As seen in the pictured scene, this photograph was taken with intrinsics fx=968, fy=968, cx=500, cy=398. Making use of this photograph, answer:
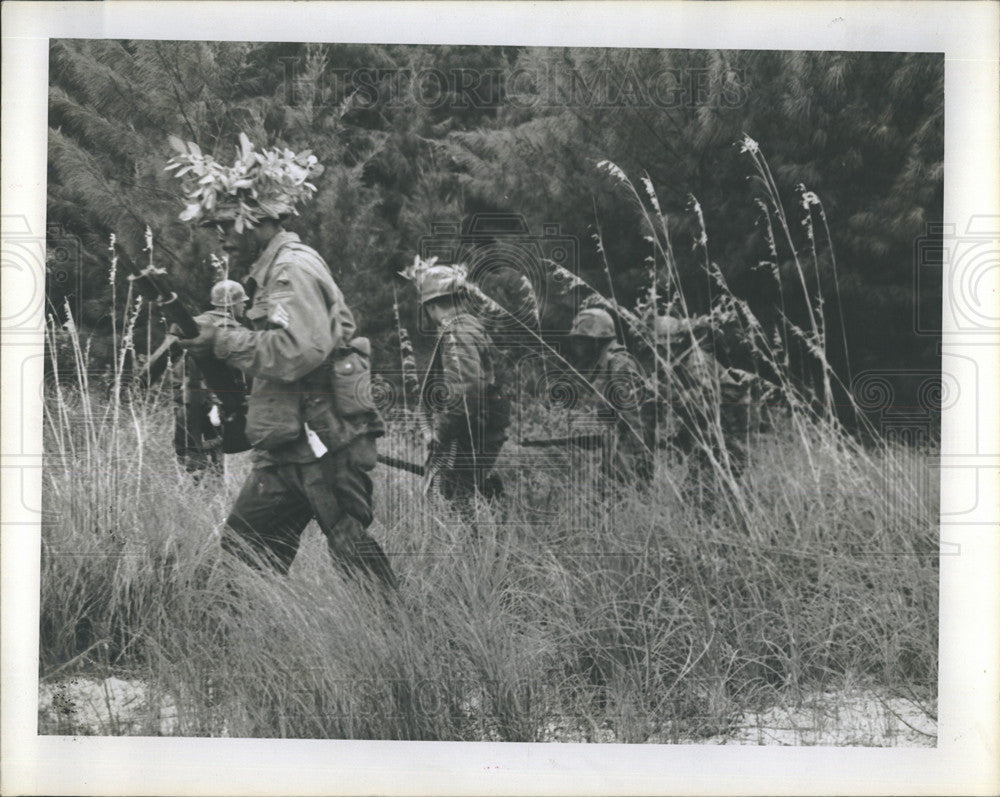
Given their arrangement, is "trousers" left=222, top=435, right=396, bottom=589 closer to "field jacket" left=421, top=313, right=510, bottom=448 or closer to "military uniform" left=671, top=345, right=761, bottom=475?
"field jacket" left=421, top=313, right=510, bottom=448

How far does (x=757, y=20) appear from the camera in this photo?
14.7ft

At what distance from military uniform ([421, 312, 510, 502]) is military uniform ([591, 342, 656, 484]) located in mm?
458

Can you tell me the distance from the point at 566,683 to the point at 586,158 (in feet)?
7.86

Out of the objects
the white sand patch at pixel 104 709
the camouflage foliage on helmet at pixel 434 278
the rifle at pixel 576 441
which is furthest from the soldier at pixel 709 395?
the white sand patch at pixel 104 709

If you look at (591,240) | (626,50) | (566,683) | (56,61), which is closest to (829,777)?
(566,683)

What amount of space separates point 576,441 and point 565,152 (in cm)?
133

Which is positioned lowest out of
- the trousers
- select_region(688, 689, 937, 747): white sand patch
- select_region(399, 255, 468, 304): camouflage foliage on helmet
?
select_region(688, 689, 937, 747): white sand patch

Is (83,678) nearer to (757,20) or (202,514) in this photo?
(202,514)

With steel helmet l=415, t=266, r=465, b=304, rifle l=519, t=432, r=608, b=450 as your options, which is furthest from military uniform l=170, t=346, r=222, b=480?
rifle l=519, t=432, r=608, b=450

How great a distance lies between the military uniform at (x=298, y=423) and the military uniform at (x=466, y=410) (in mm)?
312

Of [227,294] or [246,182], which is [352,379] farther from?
[246,182]

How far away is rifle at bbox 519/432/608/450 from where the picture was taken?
4.42m

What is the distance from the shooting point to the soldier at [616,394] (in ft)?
14.5

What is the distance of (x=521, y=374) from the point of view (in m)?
4.44
